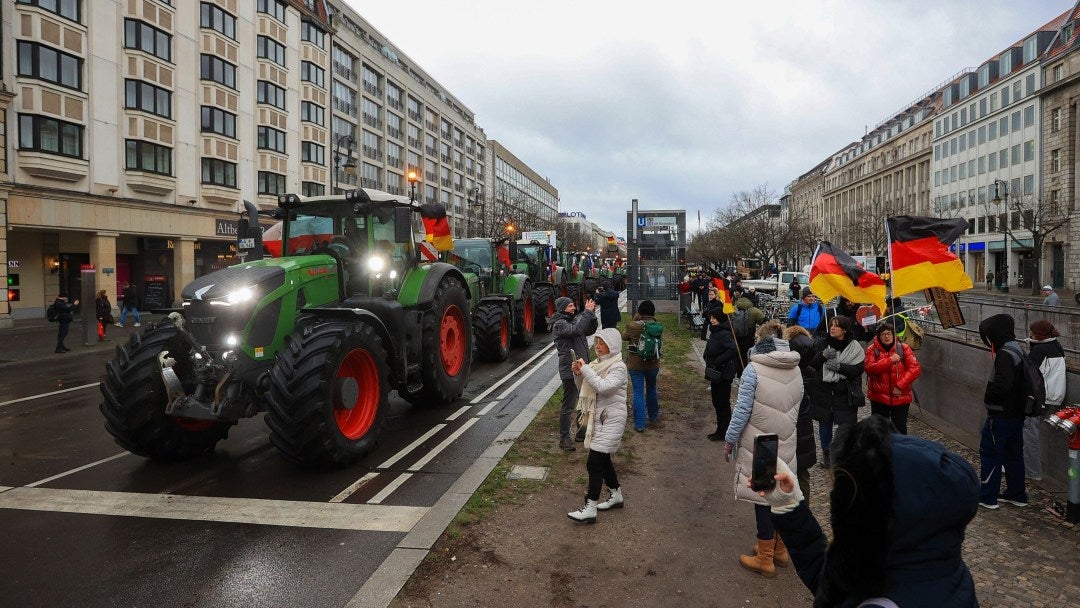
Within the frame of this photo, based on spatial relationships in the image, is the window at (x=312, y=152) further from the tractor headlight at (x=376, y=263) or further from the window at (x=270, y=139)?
the tractor headlight at (x=376, y=263)

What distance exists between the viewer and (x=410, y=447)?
7184 mm

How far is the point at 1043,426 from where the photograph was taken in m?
6.25

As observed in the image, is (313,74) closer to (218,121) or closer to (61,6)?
(218,121)

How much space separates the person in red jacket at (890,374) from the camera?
6.10 meters

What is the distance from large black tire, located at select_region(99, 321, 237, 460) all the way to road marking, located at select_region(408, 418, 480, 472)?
2.38 m

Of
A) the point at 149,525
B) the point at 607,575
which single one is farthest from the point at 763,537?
the point at 149,525

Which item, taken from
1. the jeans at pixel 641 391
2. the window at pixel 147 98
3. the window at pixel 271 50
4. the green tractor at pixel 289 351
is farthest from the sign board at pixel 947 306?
the window at pixel 271 50

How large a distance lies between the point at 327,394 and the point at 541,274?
14.1 meters

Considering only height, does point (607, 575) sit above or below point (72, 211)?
below

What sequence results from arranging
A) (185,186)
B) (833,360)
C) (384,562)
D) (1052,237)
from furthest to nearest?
(1052,237), (185,186), (833,360), (384,562)

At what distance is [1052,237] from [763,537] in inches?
2082

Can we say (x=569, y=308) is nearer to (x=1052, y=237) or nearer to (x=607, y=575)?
(x=607, y=575)

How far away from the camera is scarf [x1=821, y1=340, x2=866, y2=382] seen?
6.11 meters

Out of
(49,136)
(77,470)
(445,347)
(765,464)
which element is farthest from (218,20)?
(765,464)
